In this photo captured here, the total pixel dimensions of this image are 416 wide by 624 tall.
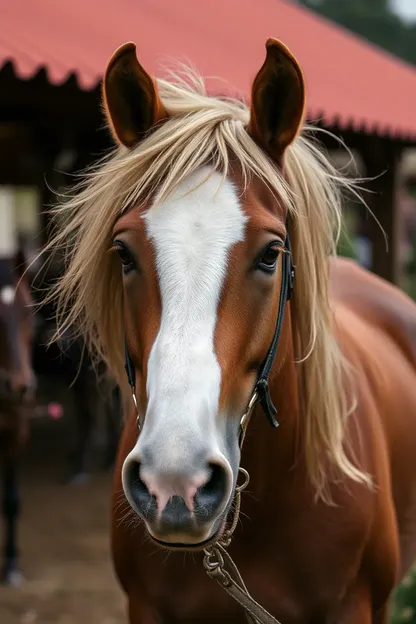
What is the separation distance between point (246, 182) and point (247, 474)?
0.62m

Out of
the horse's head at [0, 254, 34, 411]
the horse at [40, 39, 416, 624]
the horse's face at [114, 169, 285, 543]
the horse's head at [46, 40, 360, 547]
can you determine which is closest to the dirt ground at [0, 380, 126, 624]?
the horse's head at [0, 254, 34, 411]

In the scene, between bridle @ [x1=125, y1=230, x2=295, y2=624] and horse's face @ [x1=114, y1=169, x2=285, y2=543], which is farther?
A: bridle @ [x1=125, y1=230, x2=295, y2=624]

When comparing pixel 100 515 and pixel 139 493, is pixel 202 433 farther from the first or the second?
pixel 100 515

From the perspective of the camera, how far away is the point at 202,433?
1403 mm

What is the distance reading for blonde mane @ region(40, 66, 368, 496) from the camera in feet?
5.71

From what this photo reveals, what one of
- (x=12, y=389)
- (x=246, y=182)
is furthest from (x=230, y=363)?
(x=12, y=389)

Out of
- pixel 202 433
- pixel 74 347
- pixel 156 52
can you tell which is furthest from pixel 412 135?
pixel 202 433

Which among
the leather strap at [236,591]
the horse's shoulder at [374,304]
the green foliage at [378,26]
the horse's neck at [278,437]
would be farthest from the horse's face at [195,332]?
the green foliage at [378,26]

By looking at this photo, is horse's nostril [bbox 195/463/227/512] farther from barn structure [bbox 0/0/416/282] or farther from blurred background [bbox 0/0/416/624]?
barn structure [bbox 0/0/416/282]

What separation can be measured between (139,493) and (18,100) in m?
4.16

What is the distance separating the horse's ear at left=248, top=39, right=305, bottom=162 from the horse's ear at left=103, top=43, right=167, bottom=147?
22 cm

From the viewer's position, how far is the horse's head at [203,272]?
1426 mm

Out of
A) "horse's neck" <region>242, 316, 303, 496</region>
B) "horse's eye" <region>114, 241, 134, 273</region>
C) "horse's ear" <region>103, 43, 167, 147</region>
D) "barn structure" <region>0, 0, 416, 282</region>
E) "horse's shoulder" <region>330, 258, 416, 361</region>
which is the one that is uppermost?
"barn structure" <region>0, 0, 416, 282</region>

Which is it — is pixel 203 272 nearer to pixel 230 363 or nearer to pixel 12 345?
pixel 230 363
